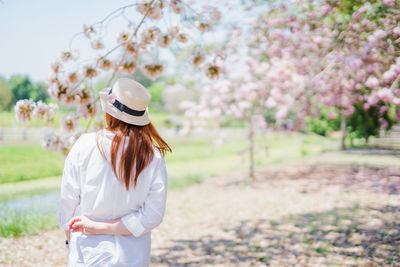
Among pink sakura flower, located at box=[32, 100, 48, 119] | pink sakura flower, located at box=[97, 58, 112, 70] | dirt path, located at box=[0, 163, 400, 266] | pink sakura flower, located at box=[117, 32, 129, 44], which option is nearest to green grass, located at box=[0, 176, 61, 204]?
A: dirt path, located at box=[0, 163, 400, 266]

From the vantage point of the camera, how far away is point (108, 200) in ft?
4.69

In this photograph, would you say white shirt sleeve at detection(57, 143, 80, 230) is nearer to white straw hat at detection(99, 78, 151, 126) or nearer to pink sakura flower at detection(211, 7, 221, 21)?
white straw hat at detection(99, 78, 151, 126)

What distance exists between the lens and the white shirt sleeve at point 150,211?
144 centimetres

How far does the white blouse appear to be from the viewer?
1428 millimetres

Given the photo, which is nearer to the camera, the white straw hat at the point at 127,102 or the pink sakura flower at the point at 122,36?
the white straw hat at the point at 127,102

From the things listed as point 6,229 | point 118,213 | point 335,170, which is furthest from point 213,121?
point 118,213

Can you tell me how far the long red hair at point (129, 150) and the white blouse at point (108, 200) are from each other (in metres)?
0.03

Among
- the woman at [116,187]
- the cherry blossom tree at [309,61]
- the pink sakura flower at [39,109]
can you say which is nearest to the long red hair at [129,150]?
the woman at [116,187]

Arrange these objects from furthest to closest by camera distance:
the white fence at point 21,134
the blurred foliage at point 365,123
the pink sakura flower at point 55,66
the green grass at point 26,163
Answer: the blurred foliage at point 365,123, the white fence at point 21,134, the green grass at point 26,163, the pink sakura flower at point 55,66

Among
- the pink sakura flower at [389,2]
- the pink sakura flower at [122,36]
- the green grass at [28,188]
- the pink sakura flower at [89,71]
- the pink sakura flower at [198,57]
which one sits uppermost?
the pink sakura flower at [389,2]

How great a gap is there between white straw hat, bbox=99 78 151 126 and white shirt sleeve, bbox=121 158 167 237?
0.75ft

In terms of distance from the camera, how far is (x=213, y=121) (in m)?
8.78

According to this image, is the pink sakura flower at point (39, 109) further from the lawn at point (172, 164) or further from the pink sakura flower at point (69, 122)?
the lawn at point (172, 164)

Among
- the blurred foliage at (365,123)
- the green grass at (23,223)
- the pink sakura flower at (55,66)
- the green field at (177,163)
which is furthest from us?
the blurred foliage at (365,123)
